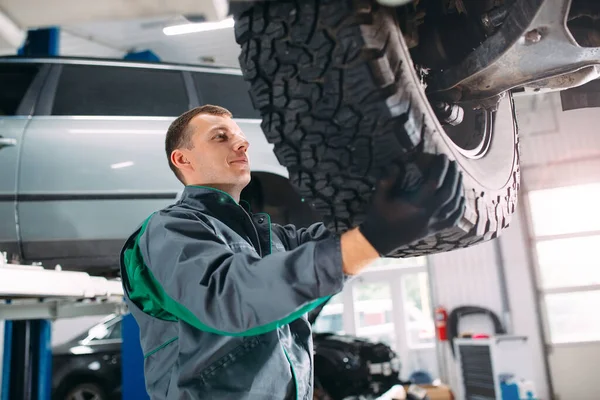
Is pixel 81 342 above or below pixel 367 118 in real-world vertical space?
below

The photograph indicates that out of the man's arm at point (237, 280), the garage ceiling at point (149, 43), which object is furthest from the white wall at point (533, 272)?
the man's arm at point (237, 280)

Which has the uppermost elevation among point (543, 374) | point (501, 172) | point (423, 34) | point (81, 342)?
point (423, 34)

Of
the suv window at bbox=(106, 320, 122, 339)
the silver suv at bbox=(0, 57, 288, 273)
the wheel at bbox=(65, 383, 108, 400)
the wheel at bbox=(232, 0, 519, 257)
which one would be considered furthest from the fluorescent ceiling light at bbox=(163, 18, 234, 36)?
the wheel at bbox=(65, 383, 108, 400)

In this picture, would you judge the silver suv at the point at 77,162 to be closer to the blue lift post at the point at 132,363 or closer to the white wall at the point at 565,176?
the blue lift post at the point at 132,363

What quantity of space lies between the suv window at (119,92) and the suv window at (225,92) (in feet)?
0.31

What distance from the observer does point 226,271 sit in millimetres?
750

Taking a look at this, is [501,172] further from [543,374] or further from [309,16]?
[543,374]

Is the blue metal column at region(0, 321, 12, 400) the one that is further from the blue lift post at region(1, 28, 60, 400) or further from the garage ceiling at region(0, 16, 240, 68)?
the garage ceiling at region(0, 16, 240, 68)

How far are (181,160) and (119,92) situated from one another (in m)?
1.31

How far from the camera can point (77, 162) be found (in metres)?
1.93

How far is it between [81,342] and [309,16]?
182 inches

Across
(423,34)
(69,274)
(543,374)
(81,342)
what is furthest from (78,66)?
(543,374)

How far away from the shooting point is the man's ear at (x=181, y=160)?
3.64ft

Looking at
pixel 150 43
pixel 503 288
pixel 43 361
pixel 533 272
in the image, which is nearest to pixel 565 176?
pixel 533 272
